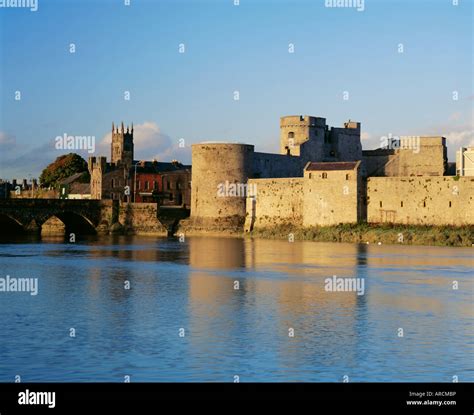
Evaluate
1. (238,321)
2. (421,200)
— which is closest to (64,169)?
(421,200)

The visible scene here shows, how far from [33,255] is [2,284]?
40.5 ft

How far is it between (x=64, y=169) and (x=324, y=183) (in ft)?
159

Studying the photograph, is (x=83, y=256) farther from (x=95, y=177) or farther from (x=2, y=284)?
(x=95, y=177)

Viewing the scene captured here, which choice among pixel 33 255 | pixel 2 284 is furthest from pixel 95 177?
pixel 2 284

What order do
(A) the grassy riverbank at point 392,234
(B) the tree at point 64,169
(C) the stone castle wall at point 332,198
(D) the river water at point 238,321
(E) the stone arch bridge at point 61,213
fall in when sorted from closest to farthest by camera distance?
(D) the river water at point 238,321
(A) the grassy riverbank at point 392,234
(C) the stone castle wall at point 332,198
(E) the stone arch bridge at point 61,213
(B) the tree at point 64,169

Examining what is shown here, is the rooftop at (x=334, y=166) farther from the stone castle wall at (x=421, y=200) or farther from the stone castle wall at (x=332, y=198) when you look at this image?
the stone castle wall at (x=421, y=200)

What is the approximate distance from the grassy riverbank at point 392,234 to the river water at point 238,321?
8639 millimetres

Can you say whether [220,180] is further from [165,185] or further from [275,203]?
[165,185]

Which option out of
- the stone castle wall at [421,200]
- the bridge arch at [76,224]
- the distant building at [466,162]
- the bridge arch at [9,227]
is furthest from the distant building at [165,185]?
the distant building at [466,162]

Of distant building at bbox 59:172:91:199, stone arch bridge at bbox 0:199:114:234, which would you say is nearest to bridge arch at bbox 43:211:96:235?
stone arch bridge at bbox 0:199:114:234

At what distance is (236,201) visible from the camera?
57.7m

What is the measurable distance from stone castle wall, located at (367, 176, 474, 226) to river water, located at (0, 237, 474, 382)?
1002 centimetres

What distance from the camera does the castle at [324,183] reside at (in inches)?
1917
